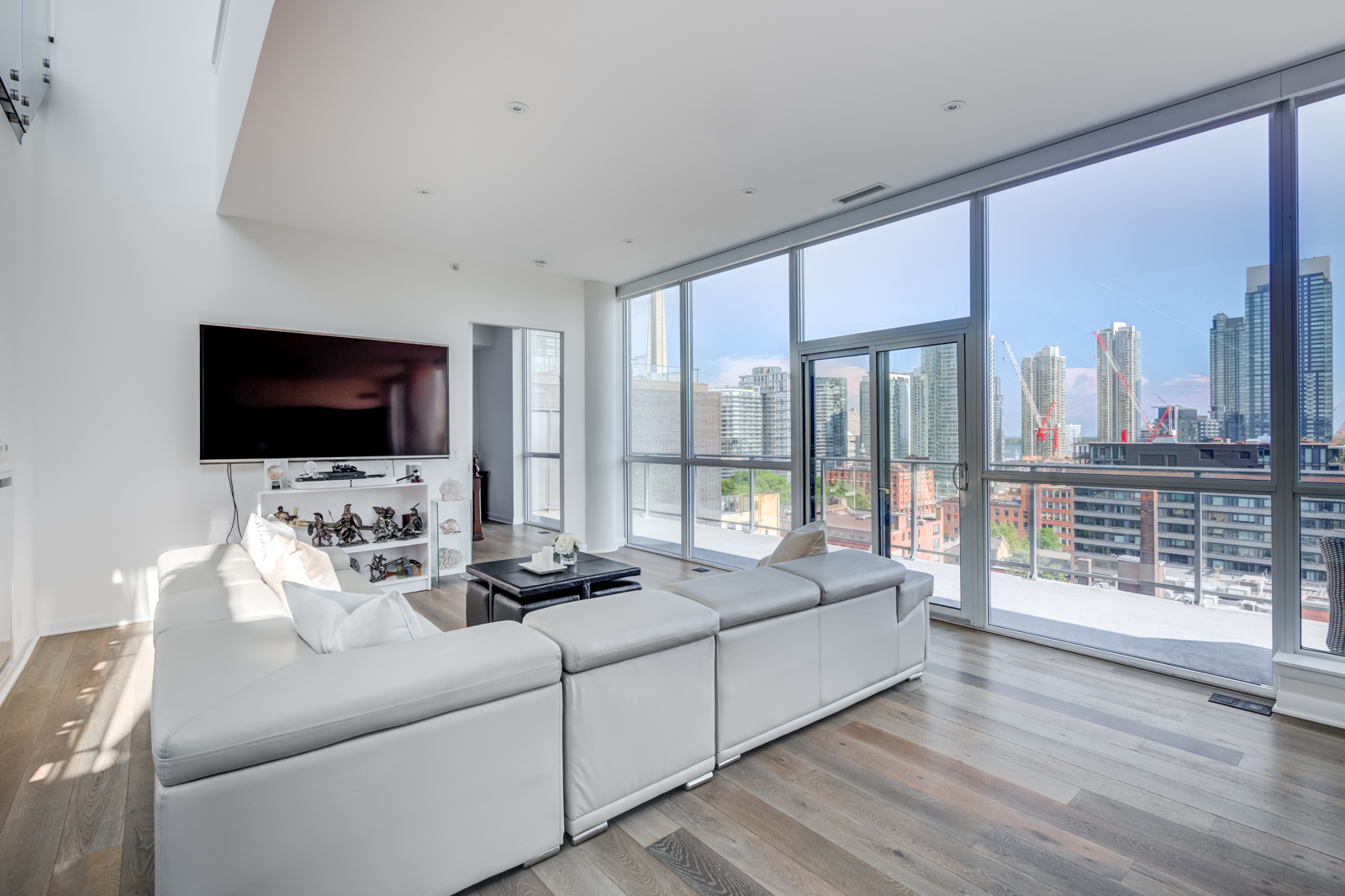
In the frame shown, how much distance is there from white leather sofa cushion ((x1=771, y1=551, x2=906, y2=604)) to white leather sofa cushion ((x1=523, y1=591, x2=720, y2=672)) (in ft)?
2.13

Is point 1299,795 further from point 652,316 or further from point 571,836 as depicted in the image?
point 652,316

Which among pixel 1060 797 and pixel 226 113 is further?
pixel 226 113

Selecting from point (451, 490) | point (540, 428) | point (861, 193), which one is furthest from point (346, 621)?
point (540, 428)

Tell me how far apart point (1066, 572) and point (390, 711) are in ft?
12.0

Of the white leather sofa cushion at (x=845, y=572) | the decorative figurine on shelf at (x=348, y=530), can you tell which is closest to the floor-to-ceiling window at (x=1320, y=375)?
the white leather sofa cushion at (x=845, y=572)

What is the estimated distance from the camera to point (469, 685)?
164cm

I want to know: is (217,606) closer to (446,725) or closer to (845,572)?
(446,725)

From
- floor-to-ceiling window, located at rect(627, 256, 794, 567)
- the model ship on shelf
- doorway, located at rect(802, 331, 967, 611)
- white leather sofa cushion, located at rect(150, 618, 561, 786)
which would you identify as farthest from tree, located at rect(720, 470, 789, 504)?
white leather sofa cushion, located at rect(150, 618, 561, 786)

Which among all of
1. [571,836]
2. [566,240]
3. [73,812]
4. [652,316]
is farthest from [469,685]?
[652,316]

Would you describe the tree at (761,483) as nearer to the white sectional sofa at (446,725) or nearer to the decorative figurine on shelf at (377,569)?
the white sectional sofa at (446,725)

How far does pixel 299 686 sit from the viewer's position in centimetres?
149

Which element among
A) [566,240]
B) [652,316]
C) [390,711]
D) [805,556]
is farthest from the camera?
[652,316]

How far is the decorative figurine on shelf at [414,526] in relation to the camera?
5164 millimetres

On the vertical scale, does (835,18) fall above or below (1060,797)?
above
